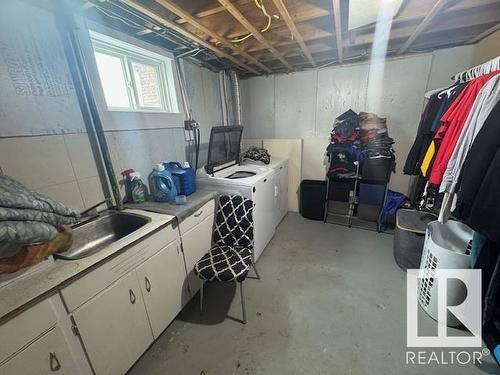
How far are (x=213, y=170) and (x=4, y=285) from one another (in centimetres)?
163

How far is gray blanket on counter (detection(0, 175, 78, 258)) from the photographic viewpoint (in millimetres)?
782

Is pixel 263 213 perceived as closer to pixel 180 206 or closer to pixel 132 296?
pixel 180 206

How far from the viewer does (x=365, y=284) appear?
1.87m

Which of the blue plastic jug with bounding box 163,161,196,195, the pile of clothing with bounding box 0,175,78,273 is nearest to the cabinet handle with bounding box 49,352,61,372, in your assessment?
the pile of clothing with bounding box 0,175,78,273

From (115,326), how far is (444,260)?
2.06 metres

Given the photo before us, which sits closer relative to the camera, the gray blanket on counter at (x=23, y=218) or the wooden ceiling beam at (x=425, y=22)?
the gray blanket on counter at (x=23, y=218)

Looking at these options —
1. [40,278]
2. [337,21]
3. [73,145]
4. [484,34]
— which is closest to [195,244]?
[40,278]

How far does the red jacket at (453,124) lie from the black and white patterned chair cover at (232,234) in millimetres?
1421

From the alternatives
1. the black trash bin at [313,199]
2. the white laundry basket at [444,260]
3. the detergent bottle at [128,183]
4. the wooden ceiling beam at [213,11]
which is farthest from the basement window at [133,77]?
the white laundry basket at [444,260]

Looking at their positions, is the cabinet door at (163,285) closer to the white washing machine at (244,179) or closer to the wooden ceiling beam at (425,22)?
the white washing machine at (244,179)

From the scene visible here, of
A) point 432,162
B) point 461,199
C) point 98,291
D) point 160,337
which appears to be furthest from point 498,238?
point 160,337

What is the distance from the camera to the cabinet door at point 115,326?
988mm

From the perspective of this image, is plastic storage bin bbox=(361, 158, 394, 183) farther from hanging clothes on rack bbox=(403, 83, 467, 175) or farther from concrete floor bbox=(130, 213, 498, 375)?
concrete floor bbox=(130, 213, 498, 375)

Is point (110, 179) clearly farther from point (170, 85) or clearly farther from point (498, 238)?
point (498, 238)
